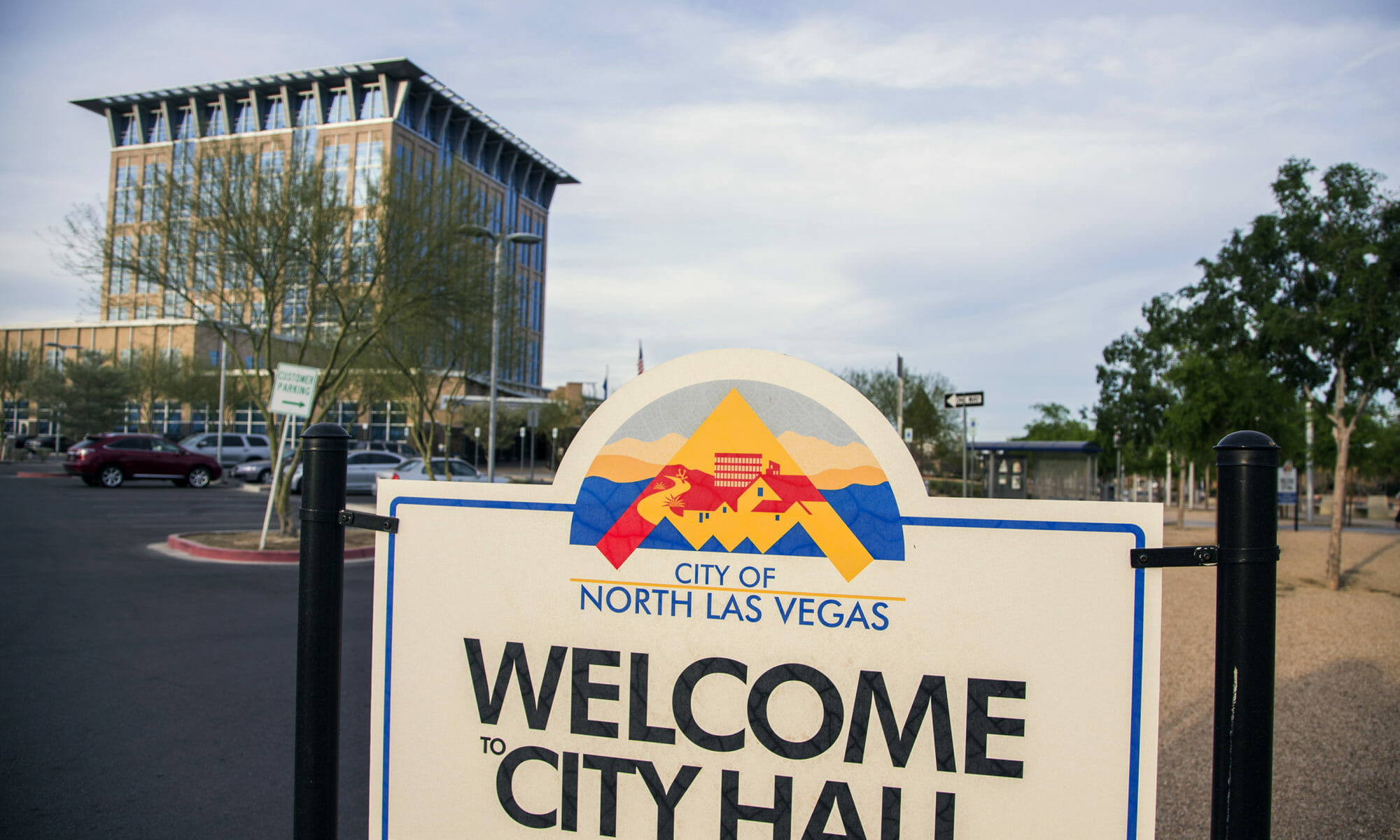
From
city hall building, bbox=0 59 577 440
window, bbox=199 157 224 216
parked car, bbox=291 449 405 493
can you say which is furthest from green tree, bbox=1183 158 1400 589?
city hall building, bbox=0 59 577 440

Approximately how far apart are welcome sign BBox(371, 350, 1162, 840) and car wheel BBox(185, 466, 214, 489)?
3174cm

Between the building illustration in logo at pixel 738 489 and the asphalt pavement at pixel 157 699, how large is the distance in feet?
10.1

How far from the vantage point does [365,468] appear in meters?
28.1

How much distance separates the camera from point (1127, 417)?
114ft

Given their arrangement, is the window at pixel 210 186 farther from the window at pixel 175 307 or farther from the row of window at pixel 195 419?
the row of window at pixel 195 419

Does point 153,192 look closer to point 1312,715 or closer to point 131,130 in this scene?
point 1312,715

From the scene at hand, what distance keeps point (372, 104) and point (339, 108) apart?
2922mm

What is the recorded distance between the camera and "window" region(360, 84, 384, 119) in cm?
6319

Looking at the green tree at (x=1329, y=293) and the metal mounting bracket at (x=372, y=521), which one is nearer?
the metal mounting bracket at (x=372, y=521)

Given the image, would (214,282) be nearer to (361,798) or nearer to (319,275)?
(319,275)

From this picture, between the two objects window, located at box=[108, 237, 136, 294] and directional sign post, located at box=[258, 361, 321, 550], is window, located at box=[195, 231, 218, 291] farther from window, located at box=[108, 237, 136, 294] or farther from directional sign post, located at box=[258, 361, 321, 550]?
directional sign post, located at box=[258, 361, 321, 550]

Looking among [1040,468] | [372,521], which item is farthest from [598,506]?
[1040,468]

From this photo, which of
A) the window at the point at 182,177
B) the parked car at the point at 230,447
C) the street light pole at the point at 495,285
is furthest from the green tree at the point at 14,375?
the window at the point at 182,177

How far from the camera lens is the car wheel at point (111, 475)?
87.0 ft
